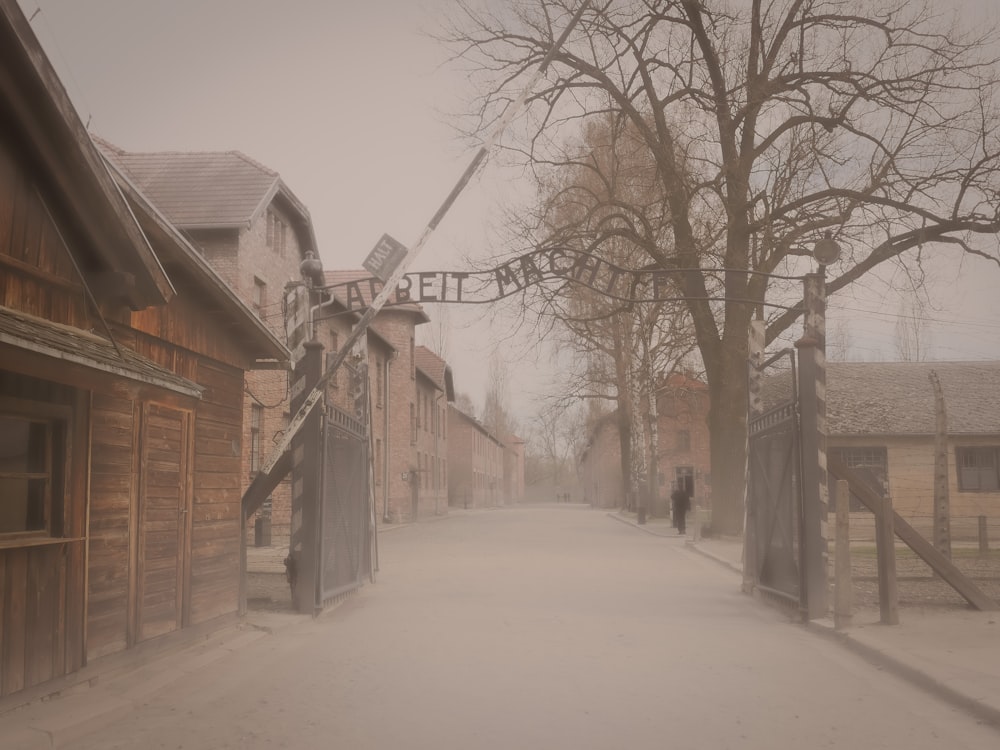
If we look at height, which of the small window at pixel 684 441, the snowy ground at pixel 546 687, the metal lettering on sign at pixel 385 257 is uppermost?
the metal lettering on sign at pixel 385 257

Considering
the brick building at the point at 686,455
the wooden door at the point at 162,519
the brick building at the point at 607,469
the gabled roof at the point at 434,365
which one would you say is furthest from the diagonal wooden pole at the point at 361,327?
the brick building at the point at 607,469

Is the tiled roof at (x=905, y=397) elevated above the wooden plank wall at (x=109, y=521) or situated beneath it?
elevated above

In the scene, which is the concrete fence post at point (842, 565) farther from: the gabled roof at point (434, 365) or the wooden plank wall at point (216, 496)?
the gabled roof at point (434, 365)

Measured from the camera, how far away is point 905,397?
34.7 m

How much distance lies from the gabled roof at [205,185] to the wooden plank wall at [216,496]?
15755 mm

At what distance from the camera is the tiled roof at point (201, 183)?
26547 millimetres

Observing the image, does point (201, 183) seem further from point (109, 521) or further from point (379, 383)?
point (109, 521)

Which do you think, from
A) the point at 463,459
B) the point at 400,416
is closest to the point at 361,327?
the point at 400,416

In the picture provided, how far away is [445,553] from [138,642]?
15.1 meters

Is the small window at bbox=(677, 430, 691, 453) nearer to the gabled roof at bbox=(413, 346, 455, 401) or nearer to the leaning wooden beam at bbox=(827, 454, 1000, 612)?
the gabled roof at bbox=(413, 346, 455, 401)

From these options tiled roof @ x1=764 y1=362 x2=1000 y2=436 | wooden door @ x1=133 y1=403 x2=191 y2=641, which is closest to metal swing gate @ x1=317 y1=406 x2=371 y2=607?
wooden door @ x1=133 y1=403 x2=191 y2=641

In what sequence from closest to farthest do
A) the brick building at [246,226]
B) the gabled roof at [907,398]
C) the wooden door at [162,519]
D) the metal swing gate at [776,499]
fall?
1. the wooden door at [162,519]
2. the metal swing gate at [776,499]
3. the brick building at [246,226]
4. the gabled roof at [907,398]

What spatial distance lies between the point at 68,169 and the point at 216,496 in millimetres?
4498

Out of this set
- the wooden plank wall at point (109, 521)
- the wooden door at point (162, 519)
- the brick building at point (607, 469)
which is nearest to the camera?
the wooden plank wall at point (109, 521)
